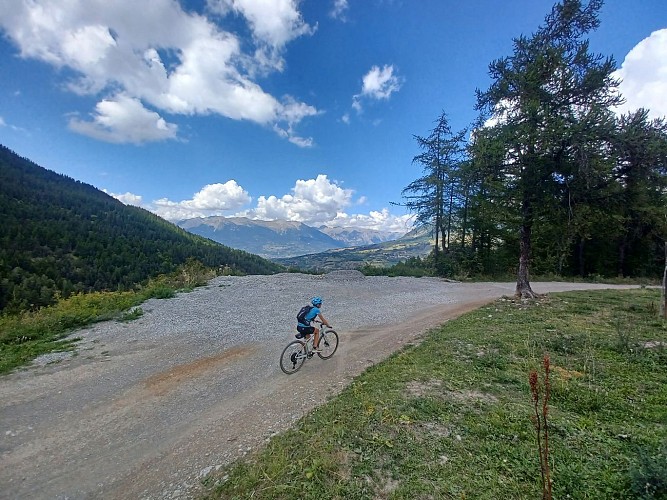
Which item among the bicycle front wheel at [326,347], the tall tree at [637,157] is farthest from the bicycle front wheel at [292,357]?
the tall tree at [637,157]

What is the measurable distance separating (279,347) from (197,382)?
2.71 meters

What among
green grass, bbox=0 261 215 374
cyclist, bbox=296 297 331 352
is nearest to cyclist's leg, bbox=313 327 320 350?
cyclist, bbox=296 297 331 352

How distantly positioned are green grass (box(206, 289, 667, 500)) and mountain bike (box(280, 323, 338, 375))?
178cm

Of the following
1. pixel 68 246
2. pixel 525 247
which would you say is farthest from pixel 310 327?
pixel 68 246

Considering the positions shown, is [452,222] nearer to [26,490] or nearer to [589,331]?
[589,331]

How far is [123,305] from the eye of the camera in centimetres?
1286

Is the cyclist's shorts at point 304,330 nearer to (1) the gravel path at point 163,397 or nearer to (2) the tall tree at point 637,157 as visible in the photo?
(1) the gravel path at point 163,397

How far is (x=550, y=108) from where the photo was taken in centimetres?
1184

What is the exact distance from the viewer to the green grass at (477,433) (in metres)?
3.26

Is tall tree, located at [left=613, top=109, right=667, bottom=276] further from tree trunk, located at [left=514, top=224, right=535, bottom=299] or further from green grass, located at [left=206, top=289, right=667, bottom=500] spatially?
green grass, located at [left=206, top=289, right=667, bottom=500]

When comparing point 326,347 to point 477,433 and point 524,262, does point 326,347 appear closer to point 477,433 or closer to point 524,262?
point 477,433

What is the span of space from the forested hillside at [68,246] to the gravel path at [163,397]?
46786mm

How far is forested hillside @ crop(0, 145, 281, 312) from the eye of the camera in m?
Result: 67.6

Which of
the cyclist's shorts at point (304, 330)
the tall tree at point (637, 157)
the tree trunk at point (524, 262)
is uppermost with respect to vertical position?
the tall tree at point (637, 157)
